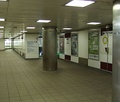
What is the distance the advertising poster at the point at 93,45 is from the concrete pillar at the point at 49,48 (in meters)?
2.68

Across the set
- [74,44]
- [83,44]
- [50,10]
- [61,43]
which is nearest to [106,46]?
[83,44]

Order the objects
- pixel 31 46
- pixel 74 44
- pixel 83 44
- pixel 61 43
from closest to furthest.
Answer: pixel 83 44, pixel 74 44, pixel 31 46, pixel 61 43

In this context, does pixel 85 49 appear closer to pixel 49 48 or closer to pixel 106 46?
pixel 106 46

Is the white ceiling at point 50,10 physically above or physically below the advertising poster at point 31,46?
above

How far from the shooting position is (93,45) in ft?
39.3

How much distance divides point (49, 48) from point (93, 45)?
303 cm

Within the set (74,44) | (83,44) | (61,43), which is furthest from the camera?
(61,43)

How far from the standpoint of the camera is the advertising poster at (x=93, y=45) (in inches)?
452

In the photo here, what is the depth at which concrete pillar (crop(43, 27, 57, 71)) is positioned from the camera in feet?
35.6

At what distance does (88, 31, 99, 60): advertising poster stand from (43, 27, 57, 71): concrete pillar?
268cm

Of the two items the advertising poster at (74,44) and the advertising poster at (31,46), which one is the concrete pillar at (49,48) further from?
the advertising poster at (31,46)

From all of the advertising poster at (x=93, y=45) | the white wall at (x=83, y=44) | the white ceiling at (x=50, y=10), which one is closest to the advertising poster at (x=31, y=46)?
the white wall at (x=83, y=44)

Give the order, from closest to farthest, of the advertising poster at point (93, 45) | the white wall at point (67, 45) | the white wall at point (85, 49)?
the white wall at point (85, 49) < the advertising poster at point (93, 45) < the white wall at point (67, 45)

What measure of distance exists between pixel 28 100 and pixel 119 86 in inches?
110
